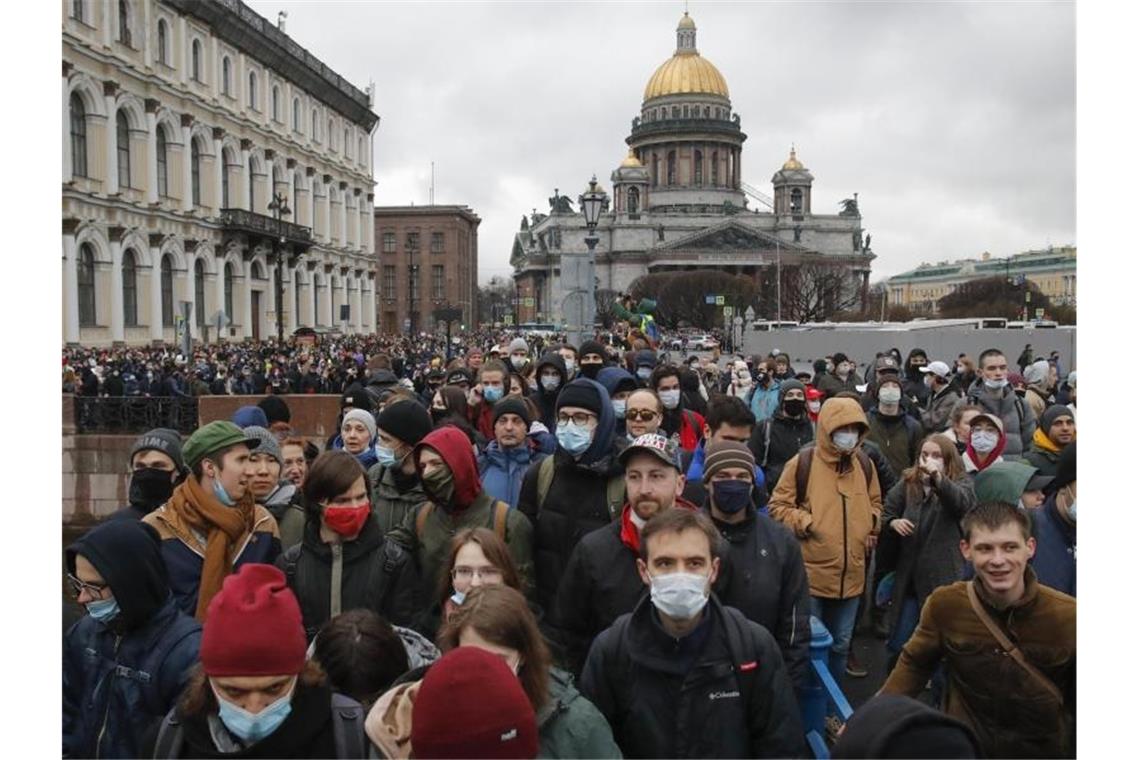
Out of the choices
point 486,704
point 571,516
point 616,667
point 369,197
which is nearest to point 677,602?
point 616,667

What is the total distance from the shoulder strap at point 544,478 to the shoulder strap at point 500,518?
0.29 m

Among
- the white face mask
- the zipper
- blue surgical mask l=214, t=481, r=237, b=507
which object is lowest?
the zipper

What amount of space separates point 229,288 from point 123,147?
9.69 m

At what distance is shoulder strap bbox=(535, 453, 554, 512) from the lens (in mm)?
4852

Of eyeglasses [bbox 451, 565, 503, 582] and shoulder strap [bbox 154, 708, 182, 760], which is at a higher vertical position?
eyeglasses [bbox 451, 565, 503, 582]

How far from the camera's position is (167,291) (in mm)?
39375

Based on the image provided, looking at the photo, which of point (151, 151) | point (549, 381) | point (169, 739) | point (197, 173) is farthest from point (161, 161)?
point (169, 739)

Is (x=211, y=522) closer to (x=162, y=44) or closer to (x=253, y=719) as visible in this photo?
(x=253, y=719)

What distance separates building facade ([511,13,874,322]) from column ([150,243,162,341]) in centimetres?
6225

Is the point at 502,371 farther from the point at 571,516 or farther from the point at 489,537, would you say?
the point at 489,537

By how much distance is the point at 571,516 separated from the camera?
4699 mm

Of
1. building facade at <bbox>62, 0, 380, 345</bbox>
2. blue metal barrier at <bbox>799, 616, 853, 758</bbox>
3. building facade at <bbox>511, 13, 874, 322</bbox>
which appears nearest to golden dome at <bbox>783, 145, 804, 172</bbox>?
building facade at <bbox>511, 13, 874, 322</bbox>

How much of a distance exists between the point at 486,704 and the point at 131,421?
627 inches

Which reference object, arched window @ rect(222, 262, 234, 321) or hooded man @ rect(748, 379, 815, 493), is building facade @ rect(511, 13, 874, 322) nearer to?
arched window @ rect(222, 262, 234, 321)
